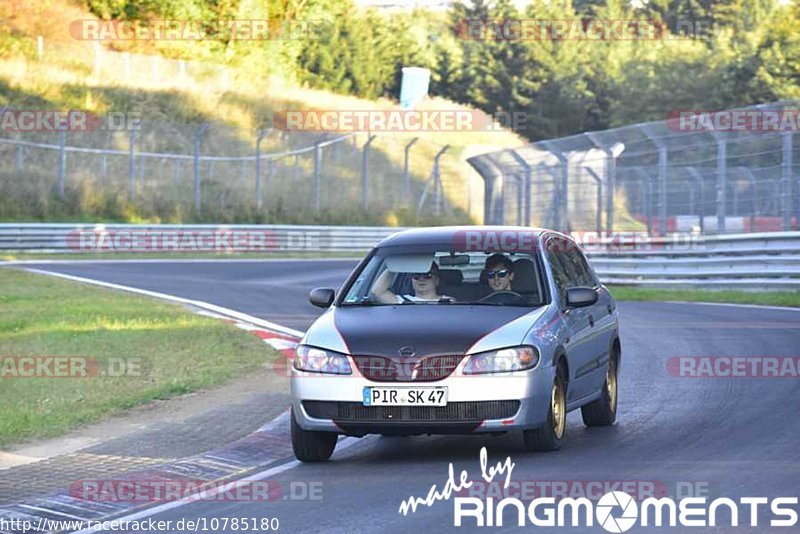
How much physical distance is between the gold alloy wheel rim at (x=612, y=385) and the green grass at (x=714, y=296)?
1121 centimetres

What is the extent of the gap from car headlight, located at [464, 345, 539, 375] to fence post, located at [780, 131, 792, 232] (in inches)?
592

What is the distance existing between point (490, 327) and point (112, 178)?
39029 millimetres

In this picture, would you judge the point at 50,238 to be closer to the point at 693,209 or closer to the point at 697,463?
the point at 693,209

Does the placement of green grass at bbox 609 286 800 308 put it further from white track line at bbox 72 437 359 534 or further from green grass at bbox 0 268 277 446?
white track line at bbox 72 437 359 534

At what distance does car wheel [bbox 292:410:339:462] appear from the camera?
9359 millimetres

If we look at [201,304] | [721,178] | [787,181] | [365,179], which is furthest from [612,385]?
[365,179]

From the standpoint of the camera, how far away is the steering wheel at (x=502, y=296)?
10.0m

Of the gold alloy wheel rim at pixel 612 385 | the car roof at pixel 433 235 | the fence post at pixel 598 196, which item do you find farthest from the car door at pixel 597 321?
the fence post at pixel 598 196

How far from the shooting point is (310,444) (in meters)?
9.38

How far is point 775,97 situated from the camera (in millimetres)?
73000

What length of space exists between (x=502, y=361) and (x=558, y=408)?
0.69 meters

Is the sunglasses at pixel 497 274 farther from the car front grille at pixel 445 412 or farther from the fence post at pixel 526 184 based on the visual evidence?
the fence post at pixel 526 184

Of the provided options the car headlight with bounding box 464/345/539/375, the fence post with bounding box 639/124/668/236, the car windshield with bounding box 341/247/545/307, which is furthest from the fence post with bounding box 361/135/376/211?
the car headlight with bounding box 464/345/539/375

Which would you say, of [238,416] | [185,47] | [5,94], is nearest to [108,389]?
[238,416]
